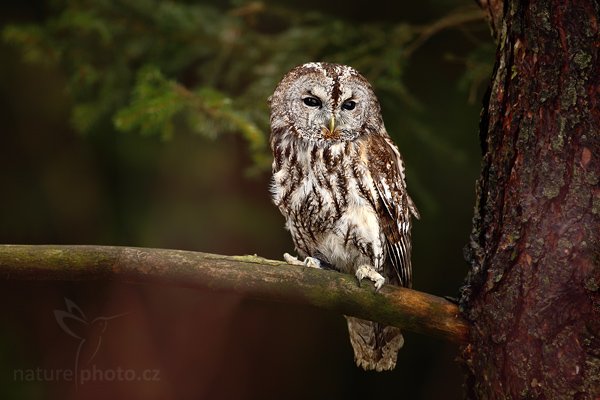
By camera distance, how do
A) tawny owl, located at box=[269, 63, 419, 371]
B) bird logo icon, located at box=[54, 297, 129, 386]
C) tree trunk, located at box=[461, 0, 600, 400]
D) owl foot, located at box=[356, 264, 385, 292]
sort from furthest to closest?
bird logo icon, located at box=[54, 297, 129, 386], tawny owl, located at box=[269, 63, 419, 371], owl foot, located at box=[356, 264, 385, 292], tree trunk, located at box=[461, 0, 600, 400]

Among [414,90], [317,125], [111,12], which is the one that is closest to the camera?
[317,125]

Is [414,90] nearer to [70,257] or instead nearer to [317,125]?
[317,125]

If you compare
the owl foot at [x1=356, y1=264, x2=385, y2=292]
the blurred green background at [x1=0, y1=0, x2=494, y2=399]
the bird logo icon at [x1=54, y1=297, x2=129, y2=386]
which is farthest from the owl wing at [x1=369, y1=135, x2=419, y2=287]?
the bird logo icon at [x1=54, y1=297, x2=129, y2=386]

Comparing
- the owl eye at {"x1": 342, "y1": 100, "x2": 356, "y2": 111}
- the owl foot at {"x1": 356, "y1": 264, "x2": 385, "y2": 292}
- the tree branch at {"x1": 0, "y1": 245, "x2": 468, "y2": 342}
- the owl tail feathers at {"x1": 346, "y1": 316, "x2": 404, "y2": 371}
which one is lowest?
the owl tail feathers at {"x1": 346, "y1": 316, "x2": 404, "y2": 371}

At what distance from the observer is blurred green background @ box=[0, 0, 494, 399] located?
3529mm

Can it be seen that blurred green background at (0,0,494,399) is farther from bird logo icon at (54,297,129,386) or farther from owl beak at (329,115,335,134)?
owl beak at (329,115,335,134)

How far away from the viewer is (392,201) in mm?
2506

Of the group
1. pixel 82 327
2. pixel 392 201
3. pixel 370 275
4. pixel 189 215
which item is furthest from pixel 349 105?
pixel 82 327

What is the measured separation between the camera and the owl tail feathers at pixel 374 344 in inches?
102

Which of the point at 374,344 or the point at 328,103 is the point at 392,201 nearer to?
the point at 328,103

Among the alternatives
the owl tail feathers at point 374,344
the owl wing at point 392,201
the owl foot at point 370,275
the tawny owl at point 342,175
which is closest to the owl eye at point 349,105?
the tawny owl at point 342,175

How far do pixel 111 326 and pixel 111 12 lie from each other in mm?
1651

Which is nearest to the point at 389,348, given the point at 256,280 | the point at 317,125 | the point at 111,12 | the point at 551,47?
the point at 317,125

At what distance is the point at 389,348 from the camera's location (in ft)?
8.61
